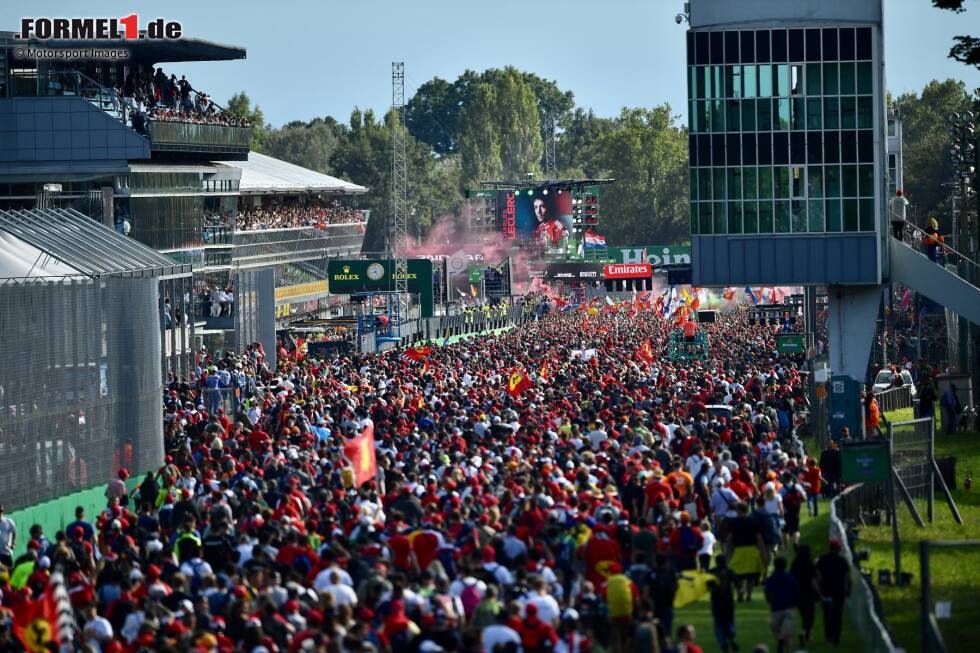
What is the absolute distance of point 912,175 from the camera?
130875 millimetres

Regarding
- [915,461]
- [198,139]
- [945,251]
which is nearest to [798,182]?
[945,251]

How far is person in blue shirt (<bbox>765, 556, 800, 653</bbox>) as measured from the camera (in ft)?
61.4

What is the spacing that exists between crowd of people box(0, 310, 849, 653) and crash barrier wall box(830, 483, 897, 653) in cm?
41

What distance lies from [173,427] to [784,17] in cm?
1972

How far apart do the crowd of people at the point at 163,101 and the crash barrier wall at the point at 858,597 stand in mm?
46412

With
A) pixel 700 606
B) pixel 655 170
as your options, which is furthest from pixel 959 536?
pixel 655 170

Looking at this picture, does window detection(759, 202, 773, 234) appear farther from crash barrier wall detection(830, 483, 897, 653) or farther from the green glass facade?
crash barrier wall detection(830, 483, 897, 653)

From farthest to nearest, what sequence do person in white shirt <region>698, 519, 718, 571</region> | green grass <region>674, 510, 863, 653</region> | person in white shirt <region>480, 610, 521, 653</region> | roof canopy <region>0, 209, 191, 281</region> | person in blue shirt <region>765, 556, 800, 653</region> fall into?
roof canopy <region>0, 209, 191, 281</region>
person in white shirt <region>698, 519, 718, 571</region>
green grass <region>674, 510, 863, 653</region>
person in blue shirt <region>765, 556, 800, 653</region>
person in white shirt <region>480, 610, 521, 653</region>

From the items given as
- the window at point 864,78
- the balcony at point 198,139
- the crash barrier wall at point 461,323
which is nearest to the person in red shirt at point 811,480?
the window at point 864,78

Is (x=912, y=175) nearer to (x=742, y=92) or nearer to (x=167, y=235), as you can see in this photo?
(x=167, y=235)

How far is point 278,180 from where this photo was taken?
10050cm

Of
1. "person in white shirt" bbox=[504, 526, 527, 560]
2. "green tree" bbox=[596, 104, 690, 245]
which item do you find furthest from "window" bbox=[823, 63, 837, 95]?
"green tree" bbox=[596, 104, 690, 245]

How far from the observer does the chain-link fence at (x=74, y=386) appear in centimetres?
2953

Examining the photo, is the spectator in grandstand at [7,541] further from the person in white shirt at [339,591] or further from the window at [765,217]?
the window at [765,217]
